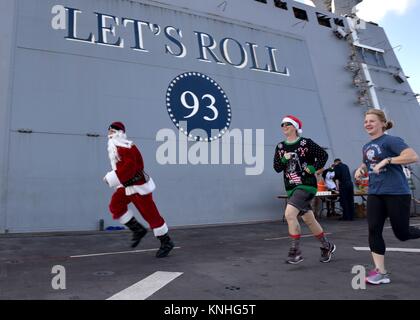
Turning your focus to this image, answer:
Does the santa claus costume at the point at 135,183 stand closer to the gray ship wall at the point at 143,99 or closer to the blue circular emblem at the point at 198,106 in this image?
the gray ship wall at the point at 143,99

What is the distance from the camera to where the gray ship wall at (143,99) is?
24.3ft

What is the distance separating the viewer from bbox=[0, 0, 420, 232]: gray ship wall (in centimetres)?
741

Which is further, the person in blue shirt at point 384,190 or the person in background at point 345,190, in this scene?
the person in background at point 345,190

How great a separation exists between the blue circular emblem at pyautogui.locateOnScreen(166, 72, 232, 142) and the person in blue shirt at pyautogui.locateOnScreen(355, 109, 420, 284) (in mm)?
5917

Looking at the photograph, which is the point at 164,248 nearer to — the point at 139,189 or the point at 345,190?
the point at 139,189

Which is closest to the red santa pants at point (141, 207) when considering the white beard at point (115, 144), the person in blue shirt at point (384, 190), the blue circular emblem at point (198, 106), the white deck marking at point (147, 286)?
the white beard at point (115, 144)

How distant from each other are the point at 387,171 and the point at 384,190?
178mm

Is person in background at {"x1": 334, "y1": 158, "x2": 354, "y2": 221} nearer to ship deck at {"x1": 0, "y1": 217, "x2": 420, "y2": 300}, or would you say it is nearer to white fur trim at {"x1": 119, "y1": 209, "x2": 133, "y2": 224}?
ship deck at {"x1": 0, "y1": 217, "x2": 420, "y2": 300}

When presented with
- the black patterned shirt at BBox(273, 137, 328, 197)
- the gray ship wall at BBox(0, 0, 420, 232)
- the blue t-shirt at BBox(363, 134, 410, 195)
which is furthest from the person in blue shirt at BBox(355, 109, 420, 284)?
the gray ship wall at BBox(0, 0, 420, 232)

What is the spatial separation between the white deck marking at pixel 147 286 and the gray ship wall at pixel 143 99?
449cm

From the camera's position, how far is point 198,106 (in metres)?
9.22

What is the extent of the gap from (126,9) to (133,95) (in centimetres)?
230

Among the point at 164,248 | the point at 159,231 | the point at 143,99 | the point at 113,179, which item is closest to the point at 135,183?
the point at 113,179
